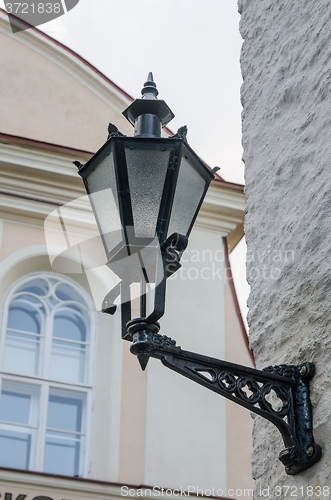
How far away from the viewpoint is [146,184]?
291cm

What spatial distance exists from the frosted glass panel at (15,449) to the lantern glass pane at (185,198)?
5094 millimetres

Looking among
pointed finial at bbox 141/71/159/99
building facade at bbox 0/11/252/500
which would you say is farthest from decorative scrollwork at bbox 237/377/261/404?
building facade at bbox 0/11/252/500

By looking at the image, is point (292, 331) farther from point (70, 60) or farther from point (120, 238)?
point (70, 60)

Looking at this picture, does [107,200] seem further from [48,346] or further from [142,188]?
[48,346]

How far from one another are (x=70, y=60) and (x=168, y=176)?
7.78 m

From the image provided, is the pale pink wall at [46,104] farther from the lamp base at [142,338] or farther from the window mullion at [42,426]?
the lamp base at [142,338]

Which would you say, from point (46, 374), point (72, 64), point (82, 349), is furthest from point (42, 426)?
point (72, 64)

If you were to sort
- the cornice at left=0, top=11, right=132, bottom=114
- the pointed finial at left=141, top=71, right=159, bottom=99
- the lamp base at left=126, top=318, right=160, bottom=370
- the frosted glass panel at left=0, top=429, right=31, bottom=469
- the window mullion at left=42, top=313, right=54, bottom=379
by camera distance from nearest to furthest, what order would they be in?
the lamp base at left=126, top=318, right=160, bottom=370, the pointed finial at left=141, top=71, right=159, bottom=99, the frosted glass panel at left=0, top=429, right=31, bottom=469, the window mullion at left=42, top=313, right=54, bottom=379, the cornice at left=0, top=11, right=132, bottom=114

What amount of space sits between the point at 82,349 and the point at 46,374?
1.68 ft

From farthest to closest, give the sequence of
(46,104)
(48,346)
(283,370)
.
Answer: (46,104), (48,346), (283,370)

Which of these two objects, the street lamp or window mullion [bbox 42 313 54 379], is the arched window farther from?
the street lamp

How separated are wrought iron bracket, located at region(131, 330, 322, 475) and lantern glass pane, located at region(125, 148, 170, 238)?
37 cm

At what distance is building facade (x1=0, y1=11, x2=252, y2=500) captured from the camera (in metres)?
7.64

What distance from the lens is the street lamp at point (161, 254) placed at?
2762 mm
